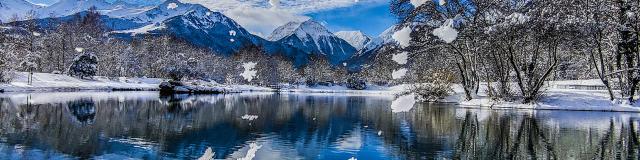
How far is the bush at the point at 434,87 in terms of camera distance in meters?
44.7

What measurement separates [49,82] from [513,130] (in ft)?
180

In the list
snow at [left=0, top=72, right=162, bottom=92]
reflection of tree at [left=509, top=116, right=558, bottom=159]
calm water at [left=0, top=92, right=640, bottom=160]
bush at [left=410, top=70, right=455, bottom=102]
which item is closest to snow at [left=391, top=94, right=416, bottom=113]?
calm water at [left=0, top=92, right=640, bottom=160]

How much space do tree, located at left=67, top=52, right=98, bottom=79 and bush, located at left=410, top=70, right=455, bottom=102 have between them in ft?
152

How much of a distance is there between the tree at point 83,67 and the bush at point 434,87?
46212 mm

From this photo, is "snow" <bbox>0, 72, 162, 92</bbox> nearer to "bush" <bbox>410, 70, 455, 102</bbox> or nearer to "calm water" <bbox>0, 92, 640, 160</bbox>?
"calm water" <bbox>0, 92, 640, 160</bbox>

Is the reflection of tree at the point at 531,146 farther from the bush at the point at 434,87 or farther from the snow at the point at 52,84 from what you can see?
the snow at the point at 52,84

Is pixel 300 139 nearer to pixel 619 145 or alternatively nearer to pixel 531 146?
pixel 531 146

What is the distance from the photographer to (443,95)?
150 feet

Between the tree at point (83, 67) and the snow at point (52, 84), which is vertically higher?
the tree at point (83, 67)

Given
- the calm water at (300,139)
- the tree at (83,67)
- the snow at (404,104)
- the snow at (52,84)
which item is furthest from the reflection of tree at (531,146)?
the tree at (83,67)

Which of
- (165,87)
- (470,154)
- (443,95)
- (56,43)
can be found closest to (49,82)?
(165,87)

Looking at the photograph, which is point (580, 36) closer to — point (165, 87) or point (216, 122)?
point (216, 122)

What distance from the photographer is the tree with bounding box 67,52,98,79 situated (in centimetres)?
7038

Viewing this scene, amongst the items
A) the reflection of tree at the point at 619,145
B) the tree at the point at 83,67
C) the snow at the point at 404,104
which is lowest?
the reflection of tree at the point at 619,145
